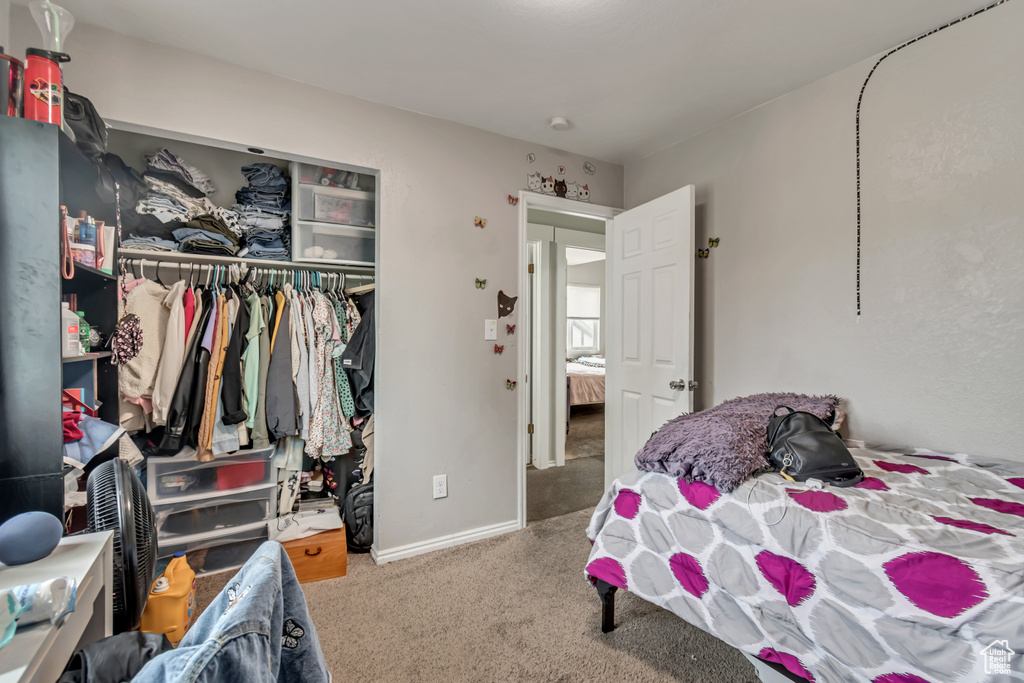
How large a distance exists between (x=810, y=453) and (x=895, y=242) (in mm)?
1017

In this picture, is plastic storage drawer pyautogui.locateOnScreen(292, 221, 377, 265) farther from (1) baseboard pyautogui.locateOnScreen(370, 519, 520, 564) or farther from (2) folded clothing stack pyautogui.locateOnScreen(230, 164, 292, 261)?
(1) baseboard pyautogui.locateOnScreen(370, 519, 520, 564)

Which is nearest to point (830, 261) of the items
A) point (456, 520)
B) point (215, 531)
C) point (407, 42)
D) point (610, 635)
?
point (610, 635)

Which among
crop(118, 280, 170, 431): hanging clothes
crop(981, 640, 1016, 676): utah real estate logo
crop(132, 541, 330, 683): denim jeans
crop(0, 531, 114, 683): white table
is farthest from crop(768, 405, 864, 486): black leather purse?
crop(118, 280, 170, 431): hanging clothes

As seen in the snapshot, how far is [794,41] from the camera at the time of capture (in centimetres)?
175

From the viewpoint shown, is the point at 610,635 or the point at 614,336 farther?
the point at 614,336

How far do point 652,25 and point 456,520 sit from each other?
2.47 m

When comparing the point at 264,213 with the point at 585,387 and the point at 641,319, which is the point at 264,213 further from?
the point at 585,387

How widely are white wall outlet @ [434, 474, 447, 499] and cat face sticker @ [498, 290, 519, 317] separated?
0.96 meters

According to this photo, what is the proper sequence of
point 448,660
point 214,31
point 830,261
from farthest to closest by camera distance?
point 830,261
point 214,31
point 448,660

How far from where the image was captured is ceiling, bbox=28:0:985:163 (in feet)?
5.16

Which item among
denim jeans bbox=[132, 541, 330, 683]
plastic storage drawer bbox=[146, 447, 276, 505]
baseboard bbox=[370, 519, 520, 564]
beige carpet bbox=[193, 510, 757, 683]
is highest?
denim jeans bbox=[132, 541, 330, 683]

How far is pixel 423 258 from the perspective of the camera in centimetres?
236

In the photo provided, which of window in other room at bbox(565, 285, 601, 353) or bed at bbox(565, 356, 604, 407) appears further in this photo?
Result: window in other room at bbox(565, 285, 601, 353)

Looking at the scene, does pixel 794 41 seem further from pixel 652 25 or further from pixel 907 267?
pixel 907 267
